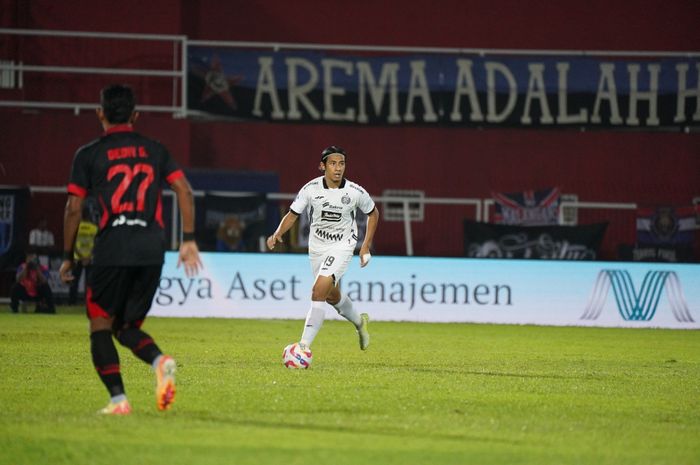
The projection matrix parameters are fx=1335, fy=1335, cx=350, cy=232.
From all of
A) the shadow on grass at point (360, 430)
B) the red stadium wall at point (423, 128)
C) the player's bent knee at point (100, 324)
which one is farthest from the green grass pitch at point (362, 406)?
the red stadium wall at point (423, 128)

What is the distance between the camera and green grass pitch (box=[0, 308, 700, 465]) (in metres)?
7.96

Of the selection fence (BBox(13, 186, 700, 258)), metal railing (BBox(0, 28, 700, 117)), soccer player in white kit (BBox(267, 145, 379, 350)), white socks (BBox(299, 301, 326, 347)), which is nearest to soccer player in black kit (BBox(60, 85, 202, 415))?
white socks (BBox(299, 301, 326, 347))

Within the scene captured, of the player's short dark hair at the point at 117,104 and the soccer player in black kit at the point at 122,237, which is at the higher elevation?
the player's short dark hair at the point at 117,104

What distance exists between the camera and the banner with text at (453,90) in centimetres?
2867

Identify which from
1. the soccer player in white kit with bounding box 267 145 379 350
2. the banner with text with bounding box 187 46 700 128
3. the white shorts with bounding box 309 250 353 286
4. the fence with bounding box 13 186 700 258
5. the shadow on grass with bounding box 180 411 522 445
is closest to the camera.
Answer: the shadow on grass with bounding box 180 411 522 445

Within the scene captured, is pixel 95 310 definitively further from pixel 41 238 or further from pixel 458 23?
pixel 458 23

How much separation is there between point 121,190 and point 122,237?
1.09 feet

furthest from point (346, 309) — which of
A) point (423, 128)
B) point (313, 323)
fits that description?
point (423, 128)

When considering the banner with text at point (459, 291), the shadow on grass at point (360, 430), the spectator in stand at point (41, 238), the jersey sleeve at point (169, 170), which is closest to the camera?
the shadow on grass at point (360, 430)

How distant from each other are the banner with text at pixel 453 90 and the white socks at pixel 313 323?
15.1 m

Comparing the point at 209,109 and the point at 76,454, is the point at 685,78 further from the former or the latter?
the point at 76,454

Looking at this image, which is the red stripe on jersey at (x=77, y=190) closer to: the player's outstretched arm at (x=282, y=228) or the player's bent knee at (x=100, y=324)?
the player's bent knee at (x=100, y=324)

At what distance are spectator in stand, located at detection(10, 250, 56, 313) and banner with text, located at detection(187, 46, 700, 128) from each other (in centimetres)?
558

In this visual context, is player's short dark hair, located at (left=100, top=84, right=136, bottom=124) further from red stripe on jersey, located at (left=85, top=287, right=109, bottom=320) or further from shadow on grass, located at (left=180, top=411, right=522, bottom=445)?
shadow on grass, located at (left=180, top=411, right=522, bottom=445)
